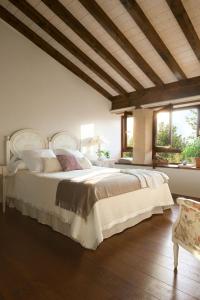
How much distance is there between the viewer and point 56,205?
2699 millimetres

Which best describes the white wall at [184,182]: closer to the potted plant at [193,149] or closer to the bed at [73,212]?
the potted plant at [193,149]

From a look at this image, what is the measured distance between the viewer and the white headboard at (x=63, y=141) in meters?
4.66

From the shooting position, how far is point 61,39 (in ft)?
13.4

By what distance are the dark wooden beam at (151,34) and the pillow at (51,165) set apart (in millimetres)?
2479

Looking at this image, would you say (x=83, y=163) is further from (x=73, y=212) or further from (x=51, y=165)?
(x=73, y=212)

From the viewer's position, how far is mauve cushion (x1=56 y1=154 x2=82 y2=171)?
12.2 feet

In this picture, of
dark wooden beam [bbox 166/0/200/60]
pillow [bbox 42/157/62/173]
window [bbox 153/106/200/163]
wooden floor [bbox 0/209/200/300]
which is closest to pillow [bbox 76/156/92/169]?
pillow [bbox 42/157/62/173]

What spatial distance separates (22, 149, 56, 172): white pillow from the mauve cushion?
0.82 ft

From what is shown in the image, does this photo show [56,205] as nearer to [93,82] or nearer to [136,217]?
[136,217]

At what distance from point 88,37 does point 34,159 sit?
2314 mm

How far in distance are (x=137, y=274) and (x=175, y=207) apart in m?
2.25

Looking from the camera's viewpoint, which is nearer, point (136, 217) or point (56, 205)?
point (56, 205)

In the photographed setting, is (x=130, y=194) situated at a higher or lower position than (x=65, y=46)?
lower

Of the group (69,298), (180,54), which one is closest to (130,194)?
(69,298)
